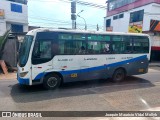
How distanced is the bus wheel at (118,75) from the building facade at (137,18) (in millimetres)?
14932

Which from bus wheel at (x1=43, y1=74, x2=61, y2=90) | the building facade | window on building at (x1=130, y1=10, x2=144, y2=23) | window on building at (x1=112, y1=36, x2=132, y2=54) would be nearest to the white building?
the building facade

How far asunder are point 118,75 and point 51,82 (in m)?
4.13

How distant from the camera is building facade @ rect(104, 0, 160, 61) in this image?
2328cm

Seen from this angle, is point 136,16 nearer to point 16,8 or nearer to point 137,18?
point 137,18

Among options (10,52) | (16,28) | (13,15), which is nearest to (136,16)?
(13,15)

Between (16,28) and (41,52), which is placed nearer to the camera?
(41,52)

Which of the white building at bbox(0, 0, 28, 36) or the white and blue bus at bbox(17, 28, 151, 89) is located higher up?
the white building at bbox(0, 0, 28, 36)

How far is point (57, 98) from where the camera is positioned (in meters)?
6.52

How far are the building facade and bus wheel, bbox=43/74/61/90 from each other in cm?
1860

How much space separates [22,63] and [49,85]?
157cm

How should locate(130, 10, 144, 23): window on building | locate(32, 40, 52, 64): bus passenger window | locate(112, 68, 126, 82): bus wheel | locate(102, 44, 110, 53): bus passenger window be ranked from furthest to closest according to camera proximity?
locate(130, 10, 144, 23): window on building < locate(112, 68, 126, 82): bus wheel < locate(102, 44, 110, 53): bus passenger window < locate(32, 40, 52, 64): bus passenger window

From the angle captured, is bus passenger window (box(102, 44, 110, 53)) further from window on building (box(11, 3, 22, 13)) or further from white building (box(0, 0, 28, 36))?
window on building (box(11, 3, 22, 13))

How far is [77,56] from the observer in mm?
8117

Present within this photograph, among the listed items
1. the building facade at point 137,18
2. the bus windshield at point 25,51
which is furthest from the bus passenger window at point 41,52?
the building facade at point 137,18
